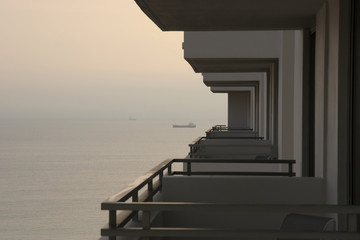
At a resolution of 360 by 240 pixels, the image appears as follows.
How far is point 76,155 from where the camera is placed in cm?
9756

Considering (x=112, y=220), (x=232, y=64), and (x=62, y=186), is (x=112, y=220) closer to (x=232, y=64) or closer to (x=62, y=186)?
(x=232, y=64)

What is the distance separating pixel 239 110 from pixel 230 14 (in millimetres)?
33433

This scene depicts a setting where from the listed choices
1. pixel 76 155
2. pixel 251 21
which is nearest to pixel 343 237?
pixel 251 21

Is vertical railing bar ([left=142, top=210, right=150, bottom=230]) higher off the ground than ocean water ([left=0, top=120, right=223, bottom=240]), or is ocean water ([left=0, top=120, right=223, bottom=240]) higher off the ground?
vertical railing bar ([left=142, top=210, right=150, bottom=230])

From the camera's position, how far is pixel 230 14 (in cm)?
916

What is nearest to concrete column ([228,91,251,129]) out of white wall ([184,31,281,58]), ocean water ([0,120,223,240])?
ocean water ([0,120,223,240])

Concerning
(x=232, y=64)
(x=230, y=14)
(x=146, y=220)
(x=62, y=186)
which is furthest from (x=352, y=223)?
(x=62, y=186)

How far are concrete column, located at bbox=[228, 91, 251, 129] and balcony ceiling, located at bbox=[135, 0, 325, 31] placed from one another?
3071 cm

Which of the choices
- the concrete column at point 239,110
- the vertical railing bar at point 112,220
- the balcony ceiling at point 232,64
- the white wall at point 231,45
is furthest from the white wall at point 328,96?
the concrete column at point 239,110

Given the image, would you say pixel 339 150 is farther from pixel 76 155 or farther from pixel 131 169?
pixel 76 155

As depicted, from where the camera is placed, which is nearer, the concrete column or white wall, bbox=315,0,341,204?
white wall, bbox=315,0,341,204

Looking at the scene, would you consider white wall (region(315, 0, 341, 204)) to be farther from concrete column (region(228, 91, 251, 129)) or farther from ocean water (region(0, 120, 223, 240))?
ocean water (region(0, 120, 223, 240))

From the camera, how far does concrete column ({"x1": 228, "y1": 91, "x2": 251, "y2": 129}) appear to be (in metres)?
41.2

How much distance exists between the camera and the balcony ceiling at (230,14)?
8.38 meters
